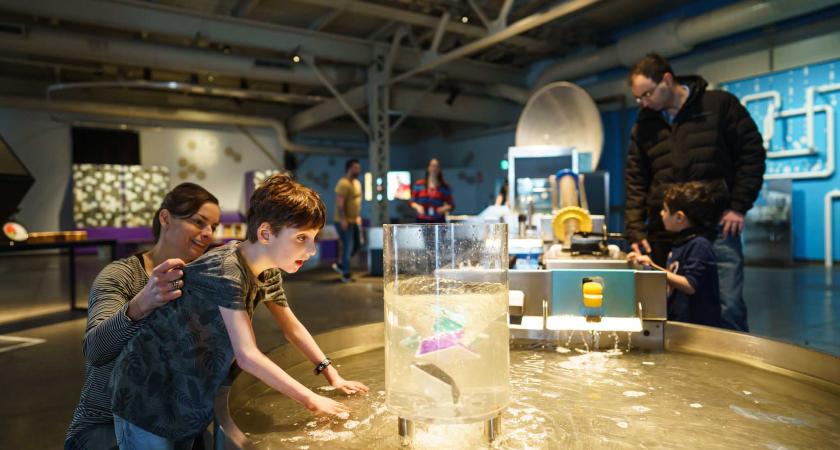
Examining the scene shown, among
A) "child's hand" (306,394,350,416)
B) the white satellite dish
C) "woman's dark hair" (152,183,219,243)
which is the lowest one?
"child's hand" (306,394,350,416)

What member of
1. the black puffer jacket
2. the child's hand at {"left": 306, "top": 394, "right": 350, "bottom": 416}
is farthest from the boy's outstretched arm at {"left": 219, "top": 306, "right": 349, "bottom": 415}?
the black puffer jacket

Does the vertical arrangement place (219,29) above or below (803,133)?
above

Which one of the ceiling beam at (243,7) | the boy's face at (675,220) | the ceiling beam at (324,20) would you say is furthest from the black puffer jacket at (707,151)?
the ceiling beam at (243,7)

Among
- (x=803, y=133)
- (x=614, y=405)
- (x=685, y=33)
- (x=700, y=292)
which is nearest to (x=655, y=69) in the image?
(x=700, y=292)

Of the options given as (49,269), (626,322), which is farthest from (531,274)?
(49,269)

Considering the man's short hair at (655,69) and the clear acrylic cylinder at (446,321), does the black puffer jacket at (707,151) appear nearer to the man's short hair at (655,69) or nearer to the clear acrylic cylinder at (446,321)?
the man's short hair at (655,69)

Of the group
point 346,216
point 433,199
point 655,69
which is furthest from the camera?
point 346,216

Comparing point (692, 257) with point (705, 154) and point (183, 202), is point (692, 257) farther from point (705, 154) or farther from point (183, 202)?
point (183, 202)

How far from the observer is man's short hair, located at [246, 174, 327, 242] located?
99 centimetres

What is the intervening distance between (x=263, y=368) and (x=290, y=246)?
0.23m

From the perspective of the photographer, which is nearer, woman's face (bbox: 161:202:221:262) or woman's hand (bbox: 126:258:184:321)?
woman's hand (bbox: 126:258:184:321)

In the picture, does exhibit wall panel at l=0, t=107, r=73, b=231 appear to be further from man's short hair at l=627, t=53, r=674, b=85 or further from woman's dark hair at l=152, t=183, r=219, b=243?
man's short hair at l=627, t=53, r=674, b=85

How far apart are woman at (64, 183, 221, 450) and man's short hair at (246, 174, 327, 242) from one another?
189 mm

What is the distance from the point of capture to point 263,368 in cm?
92
